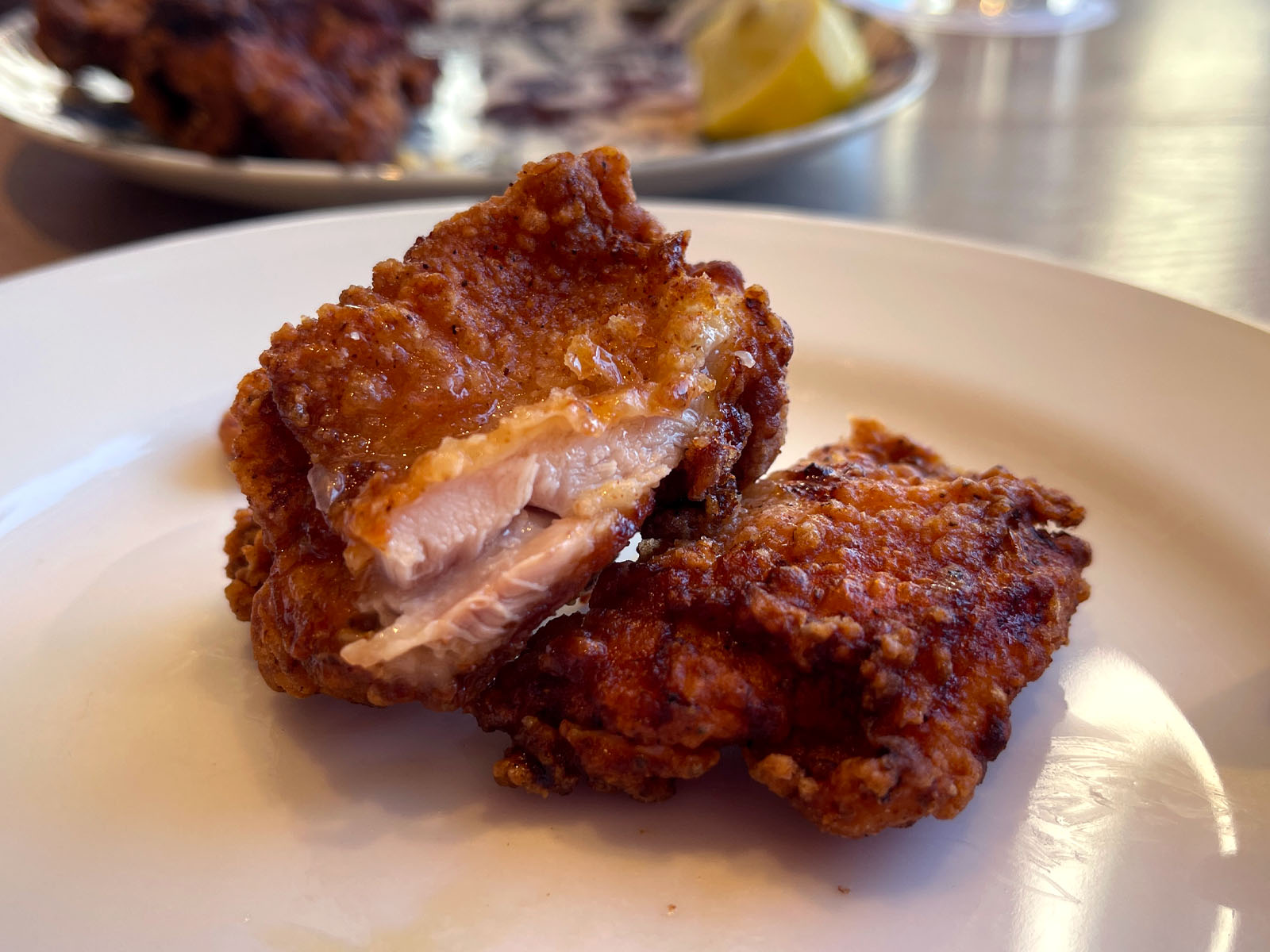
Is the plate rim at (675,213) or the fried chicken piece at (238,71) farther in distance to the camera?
the fried chicken piece at (238,71)

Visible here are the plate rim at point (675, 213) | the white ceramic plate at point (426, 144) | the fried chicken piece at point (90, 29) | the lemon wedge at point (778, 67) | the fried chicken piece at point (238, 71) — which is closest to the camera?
the plate rim at point (675, 213)

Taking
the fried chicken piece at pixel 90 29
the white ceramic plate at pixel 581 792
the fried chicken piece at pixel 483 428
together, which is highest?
the fried chicken piece at pixel 90 29

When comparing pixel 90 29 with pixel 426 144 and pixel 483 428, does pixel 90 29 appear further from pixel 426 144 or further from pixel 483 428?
pixel 483 428

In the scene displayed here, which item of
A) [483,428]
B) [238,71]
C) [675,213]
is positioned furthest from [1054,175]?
[483,428]

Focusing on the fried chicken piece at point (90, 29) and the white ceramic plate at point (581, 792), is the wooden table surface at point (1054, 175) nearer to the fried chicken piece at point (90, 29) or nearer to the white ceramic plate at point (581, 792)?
the fried chicken piece at point (90, 29)

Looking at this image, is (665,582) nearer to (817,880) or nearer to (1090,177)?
(817,880)

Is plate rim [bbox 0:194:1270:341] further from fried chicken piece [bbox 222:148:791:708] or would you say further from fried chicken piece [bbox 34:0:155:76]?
fried chicken piece [bbox 34:0:155:76]

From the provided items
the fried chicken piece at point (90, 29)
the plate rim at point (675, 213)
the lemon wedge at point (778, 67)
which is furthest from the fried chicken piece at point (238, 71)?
the lemon wedge at point (778, 67)
